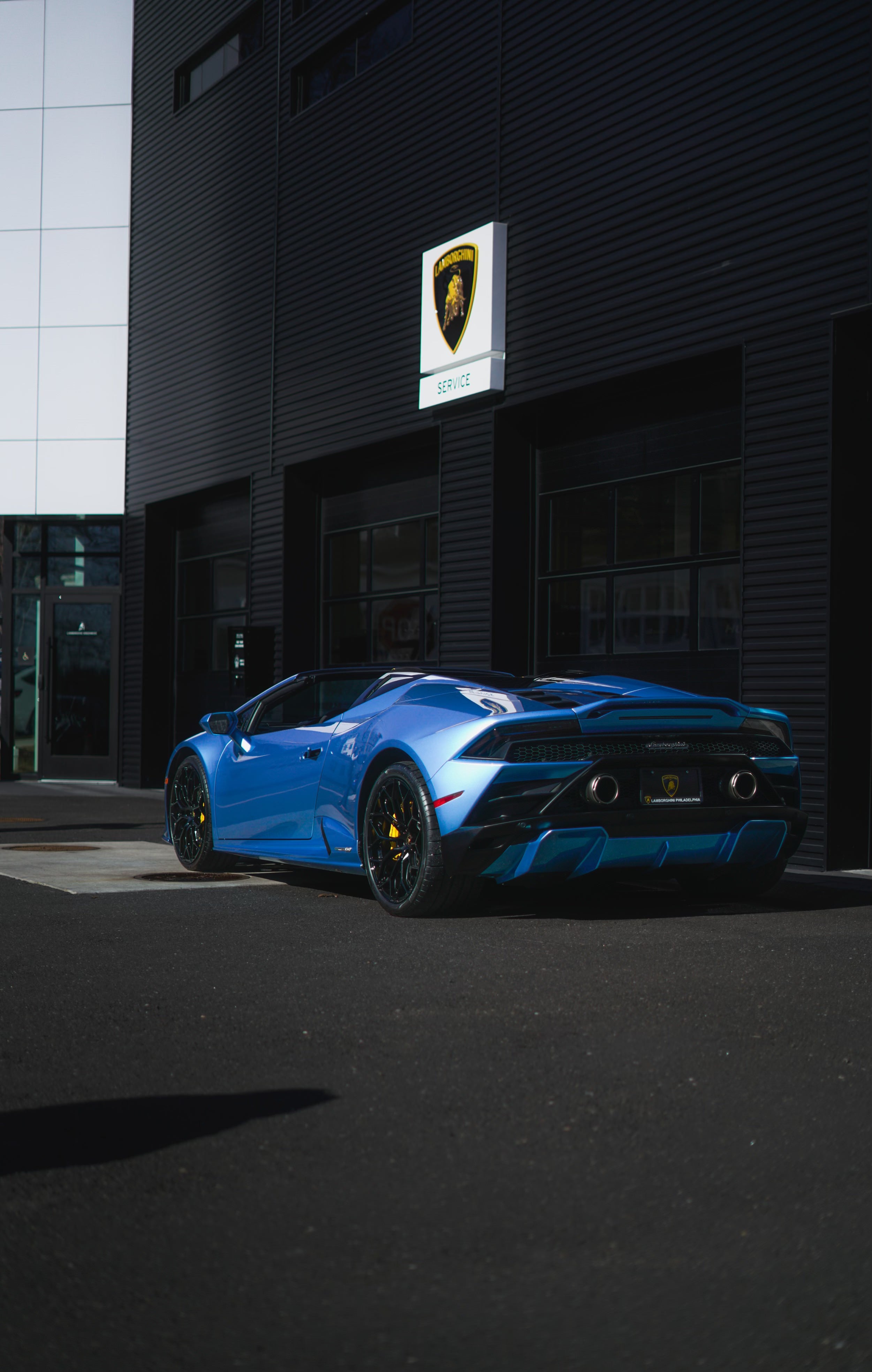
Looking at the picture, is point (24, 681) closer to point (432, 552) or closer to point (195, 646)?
point (195, 646)

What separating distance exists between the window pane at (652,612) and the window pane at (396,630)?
341cm

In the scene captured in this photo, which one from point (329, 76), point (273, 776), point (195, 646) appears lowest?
point (273, 776)

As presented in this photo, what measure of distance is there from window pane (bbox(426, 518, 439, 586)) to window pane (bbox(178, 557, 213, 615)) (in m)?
5.64

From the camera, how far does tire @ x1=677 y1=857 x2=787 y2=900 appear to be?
7.94m

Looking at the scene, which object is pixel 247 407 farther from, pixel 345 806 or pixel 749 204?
pixel 345 806

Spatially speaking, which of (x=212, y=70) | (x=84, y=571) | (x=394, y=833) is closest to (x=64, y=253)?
(x=212, y=70)

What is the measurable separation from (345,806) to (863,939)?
2.68 metres

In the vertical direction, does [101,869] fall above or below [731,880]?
below

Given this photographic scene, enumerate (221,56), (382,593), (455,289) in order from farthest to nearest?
(221,56) < (382,593) < (455,289)

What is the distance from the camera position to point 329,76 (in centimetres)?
1828

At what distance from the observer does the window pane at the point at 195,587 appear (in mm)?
21531

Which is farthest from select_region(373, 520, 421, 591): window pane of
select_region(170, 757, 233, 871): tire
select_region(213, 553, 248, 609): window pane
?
select_region(170, 757, 233, 871): tire

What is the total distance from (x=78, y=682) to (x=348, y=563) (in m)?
7.33

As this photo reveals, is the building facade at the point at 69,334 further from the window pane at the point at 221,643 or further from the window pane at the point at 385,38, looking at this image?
the window pane at the point at 385,38
